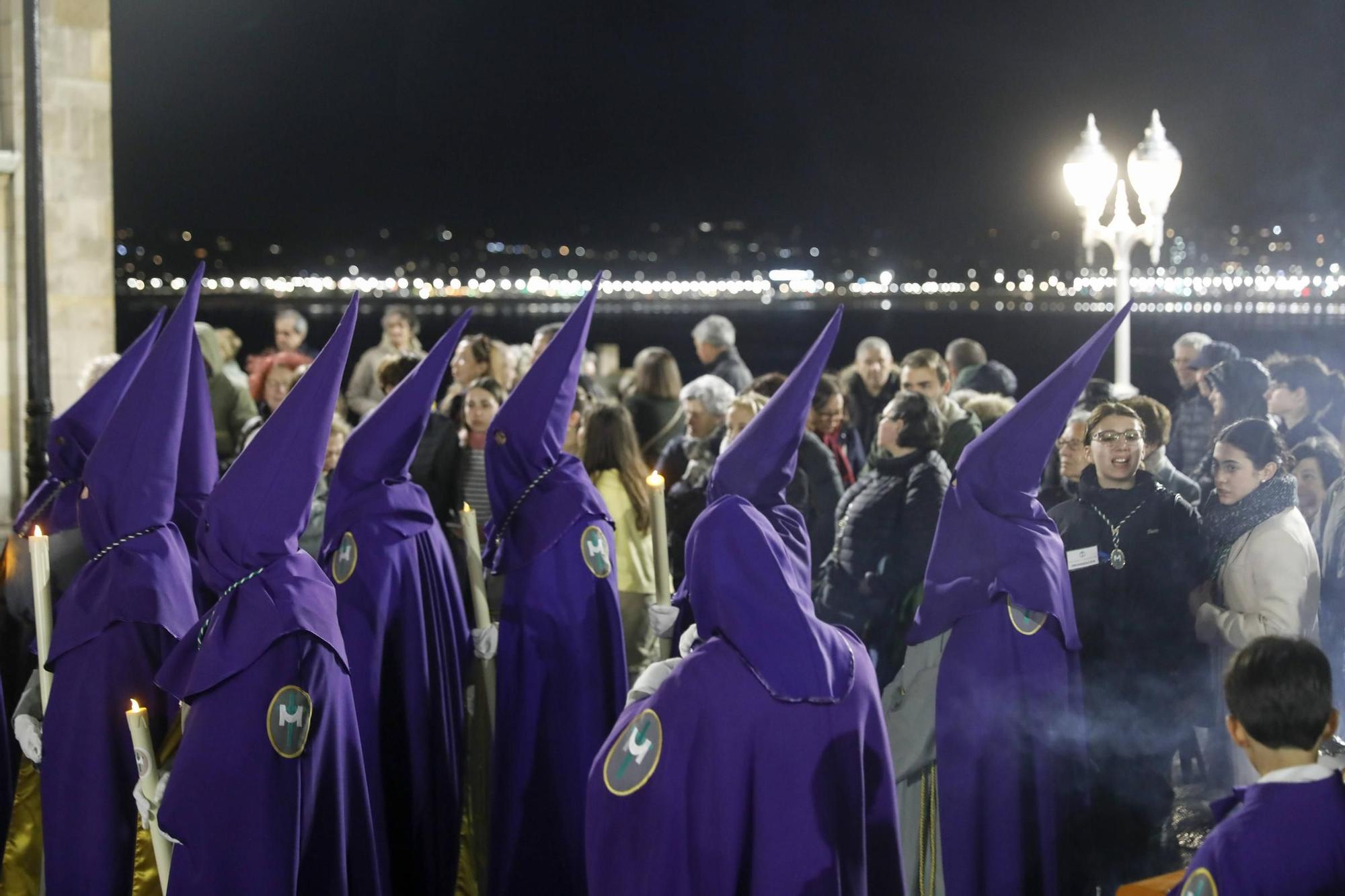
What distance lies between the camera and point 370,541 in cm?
586

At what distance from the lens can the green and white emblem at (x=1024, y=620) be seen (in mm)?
4984

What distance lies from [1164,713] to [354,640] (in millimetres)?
3162

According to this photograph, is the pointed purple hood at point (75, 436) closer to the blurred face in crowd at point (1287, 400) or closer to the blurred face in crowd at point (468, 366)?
the blurred face in crowd at point (468, 366)

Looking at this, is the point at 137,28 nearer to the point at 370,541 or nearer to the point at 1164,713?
the point at 370,541

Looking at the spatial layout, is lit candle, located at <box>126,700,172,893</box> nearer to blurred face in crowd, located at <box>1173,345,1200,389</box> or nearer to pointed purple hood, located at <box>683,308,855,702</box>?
pointed purple hood, located at <box>683,308,855,702</box>

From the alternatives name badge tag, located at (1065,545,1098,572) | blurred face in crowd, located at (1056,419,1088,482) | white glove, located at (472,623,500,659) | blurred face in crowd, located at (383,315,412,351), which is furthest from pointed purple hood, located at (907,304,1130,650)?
blurred face in crowd, located at (383,315,412,351)

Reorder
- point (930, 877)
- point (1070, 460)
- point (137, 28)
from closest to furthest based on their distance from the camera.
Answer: point (930, 877)
point (1070, 460)
point (137, 28)

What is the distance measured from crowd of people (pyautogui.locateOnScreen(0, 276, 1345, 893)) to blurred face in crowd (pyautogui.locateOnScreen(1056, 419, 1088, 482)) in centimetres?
2

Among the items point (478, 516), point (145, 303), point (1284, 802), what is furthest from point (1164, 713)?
point (145, 303)

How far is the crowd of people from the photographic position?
13.2 feet

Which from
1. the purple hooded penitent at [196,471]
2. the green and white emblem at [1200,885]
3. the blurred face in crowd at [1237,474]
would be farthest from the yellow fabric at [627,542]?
the green and white emblem at [1200,885]

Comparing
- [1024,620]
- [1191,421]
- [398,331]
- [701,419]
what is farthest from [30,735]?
[1191,421]

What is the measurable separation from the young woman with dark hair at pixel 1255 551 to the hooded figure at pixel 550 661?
7.66ft

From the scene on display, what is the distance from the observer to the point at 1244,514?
5.92 m
